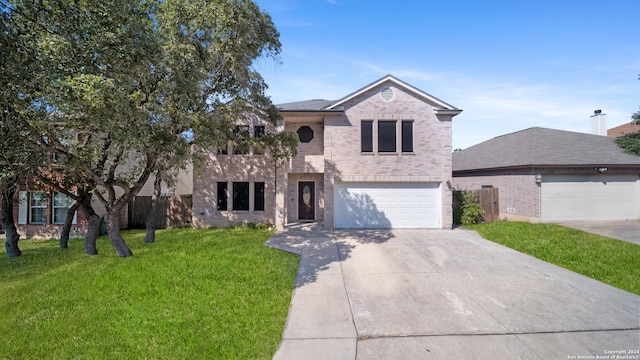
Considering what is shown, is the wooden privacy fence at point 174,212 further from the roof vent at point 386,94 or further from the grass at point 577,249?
the grass at point 577,249

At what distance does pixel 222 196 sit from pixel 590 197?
60.6ft

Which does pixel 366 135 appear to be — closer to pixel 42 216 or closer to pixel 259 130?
pixel 259 130

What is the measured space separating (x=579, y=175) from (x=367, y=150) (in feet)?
34.9

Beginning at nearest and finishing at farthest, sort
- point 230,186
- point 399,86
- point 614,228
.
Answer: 1. point 614,228
2. point 399,86
3. point 230,186

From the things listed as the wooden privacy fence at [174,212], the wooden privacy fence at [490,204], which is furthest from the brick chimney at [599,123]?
the wooden privacy fence at [174,212]

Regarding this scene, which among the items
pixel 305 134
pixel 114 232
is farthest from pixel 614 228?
pixel 114 232

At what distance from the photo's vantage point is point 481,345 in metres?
4.05

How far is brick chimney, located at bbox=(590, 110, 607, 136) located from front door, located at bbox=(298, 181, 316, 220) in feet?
63.0

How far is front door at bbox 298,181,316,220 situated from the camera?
1449 cm

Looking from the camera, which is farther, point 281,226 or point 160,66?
point 281,226

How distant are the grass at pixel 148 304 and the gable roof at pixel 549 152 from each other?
13.4 m

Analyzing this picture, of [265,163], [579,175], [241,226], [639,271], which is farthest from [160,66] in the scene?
[579,175]

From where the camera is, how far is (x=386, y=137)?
13000mm

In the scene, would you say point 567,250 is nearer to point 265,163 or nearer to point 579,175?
point 579,175
